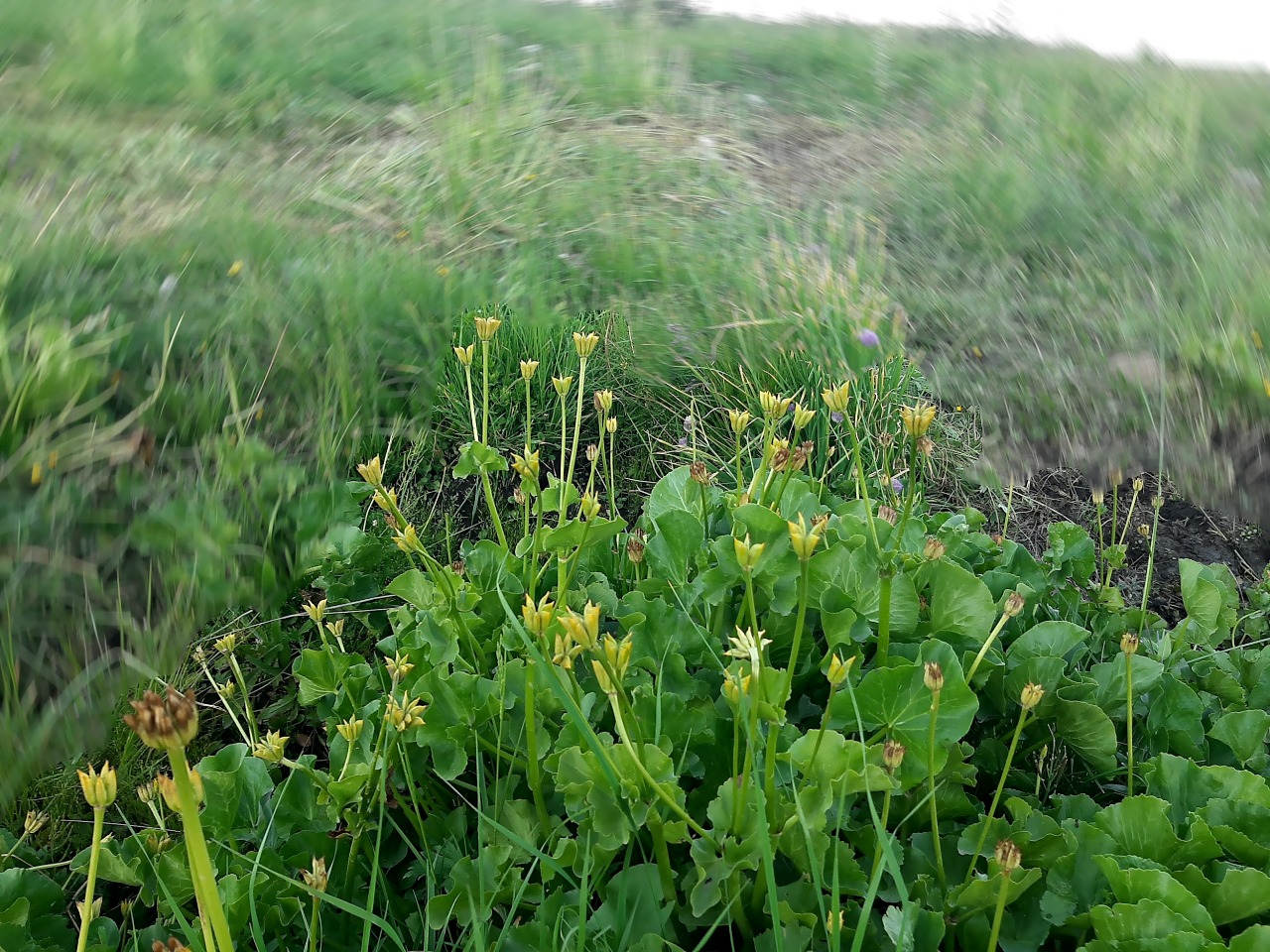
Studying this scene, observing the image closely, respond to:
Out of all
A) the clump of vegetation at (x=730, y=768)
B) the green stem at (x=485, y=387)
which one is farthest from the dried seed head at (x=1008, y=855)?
the green stem at (x=485, y=387)

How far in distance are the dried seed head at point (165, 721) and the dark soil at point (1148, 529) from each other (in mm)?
1889

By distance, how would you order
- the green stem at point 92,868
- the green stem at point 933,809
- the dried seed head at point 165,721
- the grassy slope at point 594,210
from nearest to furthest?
the dried seed head at point 165,721, the green stem at point 92,868, the green stem at point 933,809, the grassy slope at point 594,210

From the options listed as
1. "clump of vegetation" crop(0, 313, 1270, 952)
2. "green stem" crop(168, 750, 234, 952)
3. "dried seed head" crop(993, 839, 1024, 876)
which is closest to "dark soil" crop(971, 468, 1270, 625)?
"clump of vegetation" crop(0, 313, 1270, 952)

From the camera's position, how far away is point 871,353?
2.23 metres

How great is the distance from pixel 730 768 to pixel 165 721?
0.75 metres

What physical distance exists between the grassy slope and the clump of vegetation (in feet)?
2.80

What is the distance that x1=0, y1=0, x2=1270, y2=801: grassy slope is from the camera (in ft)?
7.22

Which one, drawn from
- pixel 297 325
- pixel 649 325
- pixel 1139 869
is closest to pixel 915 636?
pixel 1139 869

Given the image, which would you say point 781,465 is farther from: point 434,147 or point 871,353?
point 434,147

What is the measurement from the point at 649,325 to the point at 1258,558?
5.07 feet

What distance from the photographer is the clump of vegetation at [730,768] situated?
37.5 inches

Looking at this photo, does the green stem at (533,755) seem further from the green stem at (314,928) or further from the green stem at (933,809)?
the green stem at (933,809)

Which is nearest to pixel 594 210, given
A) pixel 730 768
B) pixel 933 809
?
pixel 730 768

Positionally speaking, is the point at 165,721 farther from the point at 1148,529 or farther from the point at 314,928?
the point at 1148,529
